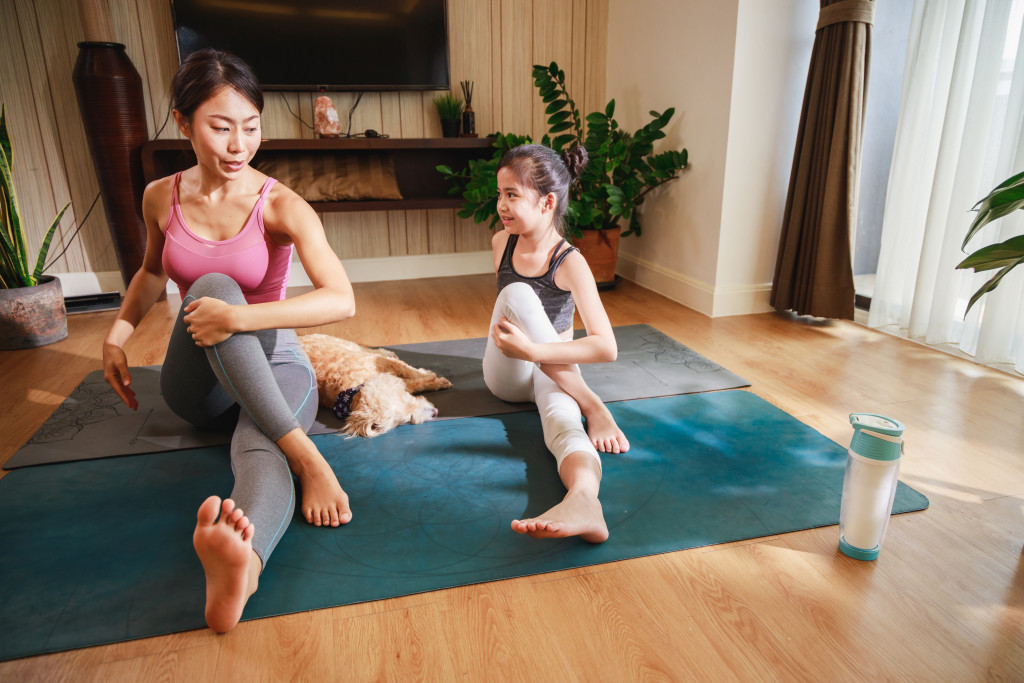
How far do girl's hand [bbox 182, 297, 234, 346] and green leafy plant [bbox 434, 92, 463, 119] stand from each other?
2456mm

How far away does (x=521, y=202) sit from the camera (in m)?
1.54

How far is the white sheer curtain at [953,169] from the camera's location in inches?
79.7

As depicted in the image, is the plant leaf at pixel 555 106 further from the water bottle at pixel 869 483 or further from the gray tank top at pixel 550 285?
the water bottle at pixel 869 483

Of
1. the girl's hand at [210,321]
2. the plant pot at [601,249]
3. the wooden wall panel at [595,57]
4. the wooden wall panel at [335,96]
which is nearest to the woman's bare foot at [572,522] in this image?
the girl's hand at [210,321]

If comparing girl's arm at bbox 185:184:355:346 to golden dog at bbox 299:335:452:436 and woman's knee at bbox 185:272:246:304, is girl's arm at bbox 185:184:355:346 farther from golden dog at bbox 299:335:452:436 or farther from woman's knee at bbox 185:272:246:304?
golden dog at bbox 299:335:452:436

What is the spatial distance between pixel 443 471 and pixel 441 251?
244 centimetres

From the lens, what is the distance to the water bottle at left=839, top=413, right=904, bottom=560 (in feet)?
3.52

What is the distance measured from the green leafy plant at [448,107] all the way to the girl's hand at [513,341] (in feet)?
7.33

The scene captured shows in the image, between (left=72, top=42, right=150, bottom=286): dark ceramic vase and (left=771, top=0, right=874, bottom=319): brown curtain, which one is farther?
(left=72, top=42, right=150, bottom=286): dark ceramic vase

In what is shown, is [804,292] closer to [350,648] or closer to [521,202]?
[521,202]

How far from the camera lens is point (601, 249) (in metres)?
3.22

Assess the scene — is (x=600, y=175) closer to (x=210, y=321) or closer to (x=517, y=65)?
(x=517, y=65)

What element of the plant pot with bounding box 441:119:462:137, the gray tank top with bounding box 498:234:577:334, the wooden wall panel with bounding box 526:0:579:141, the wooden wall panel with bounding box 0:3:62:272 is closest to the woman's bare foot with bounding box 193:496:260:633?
the gray tank top with bounding box 498:234:577:334

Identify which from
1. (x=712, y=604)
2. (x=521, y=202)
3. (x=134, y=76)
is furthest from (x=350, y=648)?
(x=134, y=76)
